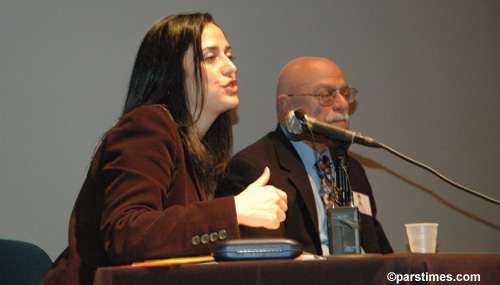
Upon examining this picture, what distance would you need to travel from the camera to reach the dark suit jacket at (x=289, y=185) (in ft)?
6.70

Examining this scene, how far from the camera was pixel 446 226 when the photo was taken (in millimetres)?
2773

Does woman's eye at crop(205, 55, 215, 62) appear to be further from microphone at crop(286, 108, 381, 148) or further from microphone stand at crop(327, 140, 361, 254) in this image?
microphone stand at crop(327, 140, 361, 254)

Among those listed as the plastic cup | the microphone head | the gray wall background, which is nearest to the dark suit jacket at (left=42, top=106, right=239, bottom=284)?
the microphone head

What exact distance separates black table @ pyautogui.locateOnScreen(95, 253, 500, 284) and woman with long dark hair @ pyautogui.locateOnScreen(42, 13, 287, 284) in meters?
0.19

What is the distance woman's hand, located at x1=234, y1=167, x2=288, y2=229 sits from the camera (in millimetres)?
1091

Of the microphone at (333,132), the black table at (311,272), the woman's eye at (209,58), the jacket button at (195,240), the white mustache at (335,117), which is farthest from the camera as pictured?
the white mustache at (335,117)

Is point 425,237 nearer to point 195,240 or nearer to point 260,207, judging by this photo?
point 260,207

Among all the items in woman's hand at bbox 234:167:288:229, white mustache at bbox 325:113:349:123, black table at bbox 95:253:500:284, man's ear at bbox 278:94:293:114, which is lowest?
black table at bbox 95:253:500:284

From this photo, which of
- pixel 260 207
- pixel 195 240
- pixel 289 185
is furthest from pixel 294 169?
pixel 195 240

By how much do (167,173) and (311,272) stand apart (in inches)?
22.3

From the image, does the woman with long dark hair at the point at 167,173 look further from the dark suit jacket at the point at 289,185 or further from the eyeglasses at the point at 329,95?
the eyeglasses at the point at 329,95

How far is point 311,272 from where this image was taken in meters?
0.82

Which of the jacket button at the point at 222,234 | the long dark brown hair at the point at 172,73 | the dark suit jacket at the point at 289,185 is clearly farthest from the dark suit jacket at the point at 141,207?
the dark suit jacket at the point at 289,185

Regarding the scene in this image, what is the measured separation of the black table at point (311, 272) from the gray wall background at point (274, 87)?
4.72 ft
